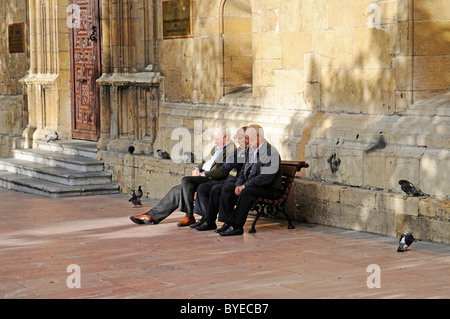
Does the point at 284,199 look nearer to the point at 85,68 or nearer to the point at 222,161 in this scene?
the point at 222,161

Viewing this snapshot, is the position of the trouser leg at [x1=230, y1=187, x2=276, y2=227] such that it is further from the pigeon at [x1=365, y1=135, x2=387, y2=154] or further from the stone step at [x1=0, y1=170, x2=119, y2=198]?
the stone step at [x1=0, y1=170, x2=119, y2=198]

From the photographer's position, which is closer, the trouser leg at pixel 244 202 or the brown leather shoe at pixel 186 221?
the trouser leg at pixel 244 202

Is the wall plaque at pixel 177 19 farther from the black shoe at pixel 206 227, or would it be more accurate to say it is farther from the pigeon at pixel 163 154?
the black shoe at pixel 206 227

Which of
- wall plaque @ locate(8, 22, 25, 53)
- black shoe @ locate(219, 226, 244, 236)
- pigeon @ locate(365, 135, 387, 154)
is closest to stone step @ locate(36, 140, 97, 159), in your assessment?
wall plaque @ locate(8, 22, 25, 53)

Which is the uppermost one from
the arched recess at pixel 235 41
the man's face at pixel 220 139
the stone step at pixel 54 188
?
the arched recess at pixel 235 41

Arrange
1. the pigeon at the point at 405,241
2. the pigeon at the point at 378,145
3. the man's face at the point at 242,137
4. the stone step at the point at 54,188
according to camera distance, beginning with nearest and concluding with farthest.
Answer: the pigeon at the point at 405,241, the pigeon at the point at 378,145, the man's face at the point at 242,137, the stone step at the point at 54,188

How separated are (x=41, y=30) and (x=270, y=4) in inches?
287

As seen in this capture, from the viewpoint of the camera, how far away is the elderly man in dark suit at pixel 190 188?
10812mm

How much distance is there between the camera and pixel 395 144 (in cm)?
978

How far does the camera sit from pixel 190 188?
35.7 ft

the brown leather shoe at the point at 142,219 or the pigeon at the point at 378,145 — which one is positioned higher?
the pigeon at the point at 378,145

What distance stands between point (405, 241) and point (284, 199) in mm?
1923

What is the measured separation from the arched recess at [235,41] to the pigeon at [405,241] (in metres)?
4.88

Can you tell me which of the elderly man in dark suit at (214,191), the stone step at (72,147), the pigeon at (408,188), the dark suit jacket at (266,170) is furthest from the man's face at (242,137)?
the stone step at (72,147)
